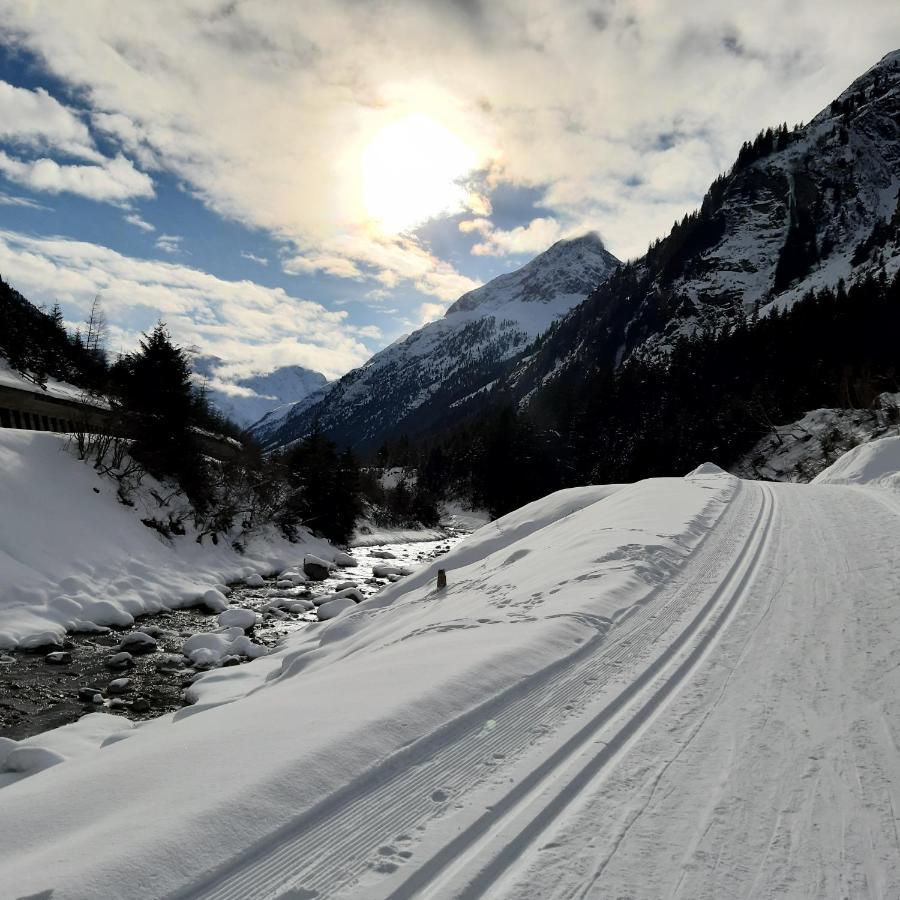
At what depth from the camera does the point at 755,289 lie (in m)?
121

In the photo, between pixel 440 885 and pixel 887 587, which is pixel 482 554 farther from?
pixel 440 885

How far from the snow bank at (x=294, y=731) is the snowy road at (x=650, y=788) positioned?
204mm

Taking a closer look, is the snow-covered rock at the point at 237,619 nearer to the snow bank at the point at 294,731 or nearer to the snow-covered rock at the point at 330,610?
the snow-covered rock at the point at 330,610

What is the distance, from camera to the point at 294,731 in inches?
154

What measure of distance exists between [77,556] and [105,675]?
26.7ft

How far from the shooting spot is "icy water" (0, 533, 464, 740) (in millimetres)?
8906

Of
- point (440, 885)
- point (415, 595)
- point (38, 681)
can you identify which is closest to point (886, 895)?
point (440, 885)

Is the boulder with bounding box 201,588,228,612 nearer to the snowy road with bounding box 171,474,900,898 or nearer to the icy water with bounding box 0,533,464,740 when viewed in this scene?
the icy water with bounding box 0,533,464,740

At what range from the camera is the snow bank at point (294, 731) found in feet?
8.98

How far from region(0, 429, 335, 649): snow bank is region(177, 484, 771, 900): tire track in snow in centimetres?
1261

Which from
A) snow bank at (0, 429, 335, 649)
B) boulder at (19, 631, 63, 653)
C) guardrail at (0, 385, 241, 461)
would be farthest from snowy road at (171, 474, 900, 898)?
guardrail at (0, 385, 241, 461)

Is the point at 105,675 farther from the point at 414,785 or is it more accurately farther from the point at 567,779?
the point at 567,779

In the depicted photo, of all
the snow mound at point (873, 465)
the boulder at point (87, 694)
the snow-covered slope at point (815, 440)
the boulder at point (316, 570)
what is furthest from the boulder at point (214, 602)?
the snow-covered slope at point (815, 440)

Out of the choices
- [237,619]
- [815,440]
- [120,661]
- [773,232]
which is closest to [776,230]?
[773,232]
